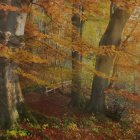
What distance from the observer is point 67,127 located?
1273 centimetres

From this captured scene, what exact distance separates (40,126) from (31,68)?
6185 mm

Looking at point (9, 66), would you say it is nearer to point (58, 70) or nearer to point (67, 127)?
point (67, 127)

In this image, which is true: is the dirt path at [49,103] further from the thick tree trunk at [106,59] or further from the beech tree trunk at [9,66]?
the beech tree trunk at [9,66]

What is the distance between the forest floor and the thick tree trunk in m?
0.71

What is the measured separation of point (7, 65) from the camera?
10.8 meters

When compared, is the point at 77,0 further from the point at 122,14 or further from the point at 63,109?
the point at 63,109

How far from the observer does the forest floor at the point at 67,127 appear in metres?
10.8

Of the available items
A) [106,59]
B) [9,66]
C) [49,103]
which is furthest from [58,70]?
[9,66]

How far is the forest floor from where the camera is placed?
10758 millimetres

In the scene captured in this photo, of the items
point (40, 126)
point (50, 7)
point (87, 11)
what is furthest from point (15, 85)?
point (87, 11)

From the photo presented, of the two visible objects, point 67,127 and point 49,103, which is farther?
point 49,103

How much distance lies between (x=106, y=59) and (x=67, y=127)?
4.99 m

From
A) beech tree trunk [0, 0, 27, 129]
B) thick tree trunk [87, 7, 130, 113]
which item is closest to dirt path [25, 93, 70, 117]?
thick tree trunk [87, 7, 130, 113]

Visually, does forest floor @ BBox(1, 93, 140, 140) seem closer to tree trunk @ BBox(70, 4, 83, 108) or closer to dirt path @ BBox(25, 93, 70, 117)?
dirt path @ BBox(25, 93, 70, 117)
